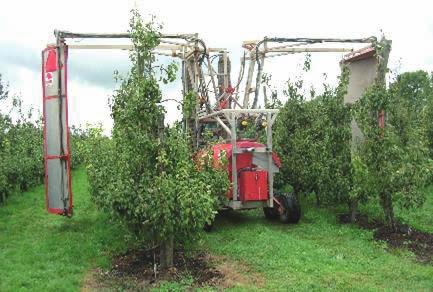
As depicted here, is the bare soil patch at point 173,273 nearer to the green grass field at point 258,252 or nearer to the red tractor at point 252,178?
the green grass field at point 258,252

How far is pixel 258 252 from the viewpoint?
983cm

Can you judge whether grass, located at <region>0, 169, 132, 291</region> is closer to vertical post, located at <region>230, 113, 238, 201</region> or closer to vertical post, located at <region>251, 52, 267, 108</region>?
vertical post, located at <region>230, 113, 238, 201</region>

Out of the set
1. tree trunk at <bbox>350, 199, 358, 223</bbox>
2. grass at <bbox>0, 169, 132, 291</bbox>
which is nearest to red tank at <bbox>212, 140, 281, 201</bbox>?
tree trunk at <bbox>350, 199, 358, 223</bbox>

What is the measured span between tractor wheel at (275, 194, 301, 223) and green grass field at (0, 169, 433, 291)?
0.72ft

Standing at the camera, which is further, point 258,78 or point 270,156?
point 258,78

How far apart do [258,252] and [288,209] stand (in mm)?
2771

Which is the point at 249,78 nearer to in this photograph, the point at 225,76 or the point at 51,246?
the point at 225,76

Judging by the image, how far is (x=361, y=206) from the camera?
45.9 ft

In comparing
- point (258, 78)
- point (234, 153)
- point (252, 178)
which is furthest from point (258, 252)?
point (258, 78)

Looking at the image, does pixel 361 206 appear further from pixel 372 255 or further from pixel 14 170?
pixel 14 170

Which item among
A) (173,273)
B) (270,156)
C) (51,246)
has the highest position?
(270,156)

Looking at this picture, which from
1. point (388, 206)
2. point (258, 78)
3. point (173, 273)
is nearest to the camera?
point (173, 273)

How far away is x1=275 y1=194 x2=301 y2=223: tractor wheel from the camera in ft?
40.8

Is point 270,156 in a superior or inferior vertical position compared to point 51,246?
superior
